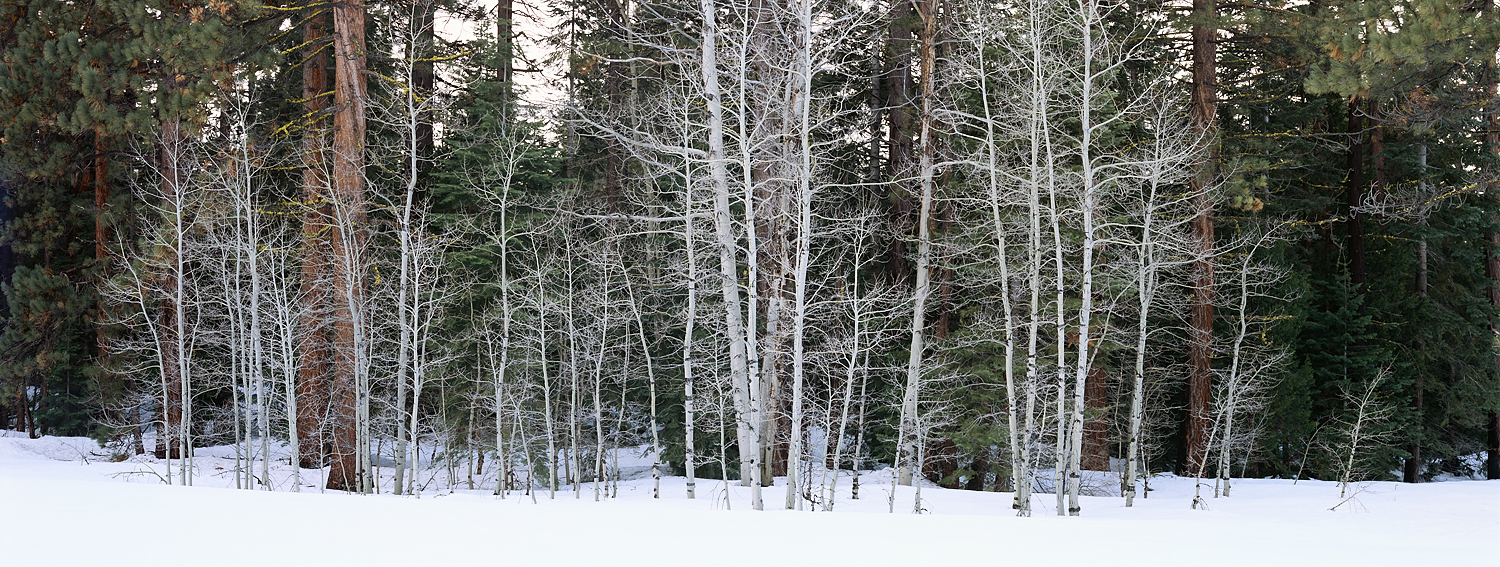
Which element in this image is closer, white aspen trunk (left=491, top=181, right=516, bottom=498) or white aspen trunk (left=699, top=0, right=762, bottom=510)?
white aspen trunk (left=699, top=0, right=762, bottom=510)

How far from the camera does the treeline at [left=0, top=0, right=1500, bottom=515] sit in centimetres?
1174

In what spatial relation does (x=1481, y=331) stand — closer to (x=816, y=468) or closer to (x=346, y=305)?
(x=816, y=468)

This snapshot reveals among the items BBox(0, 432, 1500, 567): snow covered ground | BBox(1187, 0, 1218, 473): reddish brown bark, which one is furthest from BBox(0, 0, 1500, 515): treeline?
BBox(0, 432, 1500, 567): snow covered ground

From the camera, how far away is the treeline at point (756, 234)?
1174cm

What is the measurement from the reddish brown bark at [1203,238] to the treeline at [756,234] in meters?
0.07

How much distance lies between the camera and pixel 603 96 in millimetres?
19203

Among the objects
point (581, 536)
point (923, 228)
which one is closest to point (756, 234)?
point (923, 228)

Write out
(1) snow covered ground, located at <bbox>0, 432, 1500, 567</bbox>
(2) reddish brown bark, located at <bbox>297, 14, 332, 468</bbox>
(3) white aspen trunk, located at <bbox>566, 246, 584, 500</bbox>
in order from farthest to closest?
(2) reddish brown bark, located at <bbox>297, 14, 332, 468</bbox>, (3) white aspen trunk, located at <bbox>566, 246, 584, 500</bbox>, (1) snow covered ground, located at <bbox>0, 432, 1500, 567</bbox>

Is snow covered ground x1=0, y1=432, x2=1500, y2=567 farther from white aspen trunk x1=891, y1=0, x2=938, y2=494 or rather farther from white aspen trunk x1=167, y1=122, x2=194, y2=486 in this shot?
white aspen trunk x1=167, y1=122, x2=194, y2=486

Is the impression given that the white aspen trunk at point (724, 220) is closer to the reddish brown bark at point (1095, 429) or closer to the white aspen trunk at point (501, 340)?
the white aspen trunk at point (501, 340)

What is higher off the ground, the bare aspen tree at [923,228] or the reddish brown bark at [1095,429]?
the bare aspen tree at [923,228]

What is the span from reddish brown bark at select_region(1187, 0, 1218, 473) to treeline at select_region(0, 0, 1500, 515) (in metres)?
0.07

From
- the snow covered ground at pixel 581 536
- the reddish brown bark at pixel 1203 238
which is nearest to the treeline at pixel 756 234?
the reddish brown bark at pixel 1203 238

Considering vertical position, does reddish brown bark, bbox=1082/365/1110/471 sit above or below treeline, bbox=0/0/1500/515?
below
